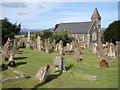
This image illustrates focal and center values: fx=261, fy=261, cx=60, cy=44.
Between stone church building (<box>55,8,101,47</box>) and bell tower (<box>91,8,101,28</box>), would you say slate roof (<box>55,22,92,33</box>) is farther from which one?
bell tower (<box>91,8,101,28</box>)

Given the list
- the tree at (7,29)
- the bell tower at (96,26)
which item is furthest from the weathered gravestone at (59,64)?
the bell tower at (96,26)

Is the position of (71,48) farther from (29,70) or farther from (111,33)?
(111,33)

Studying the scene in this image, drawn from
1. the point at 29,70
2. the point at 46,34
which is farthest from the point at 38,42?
the point at 29,70

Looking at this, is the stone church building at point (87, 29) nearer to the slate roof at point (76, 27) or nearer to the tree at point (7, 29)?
the slate roof at point (76, 27)

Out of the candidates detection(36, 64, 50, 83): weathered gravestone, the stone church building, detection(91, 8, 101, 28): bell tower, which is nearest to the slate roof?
the stone church building

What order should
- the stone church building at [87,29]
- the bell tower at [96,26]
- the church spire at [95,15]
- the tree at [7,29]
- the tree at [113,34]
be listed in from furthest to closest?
the church spire at [95,15], the bell tower at [96,26], the stone church building at [87,29], the tree at [113,34], the tree at [7,29]

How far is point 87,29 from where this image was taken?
73.4 m

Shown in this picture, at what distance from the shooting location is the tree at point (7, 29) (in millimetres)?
42625

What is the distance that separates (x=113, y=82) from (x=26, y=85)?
522 centimetres

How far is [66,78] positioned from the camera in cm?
1662

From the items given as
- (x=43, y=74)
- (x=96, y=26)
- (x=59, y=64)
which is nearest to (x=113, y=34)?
(x=96, y=26)

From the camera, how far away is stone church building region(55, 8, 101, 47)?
72500 mm

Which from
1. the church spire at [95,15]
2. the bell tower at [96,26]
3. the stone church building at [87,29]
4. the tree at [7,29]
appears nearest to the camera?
the tree at [7,29]

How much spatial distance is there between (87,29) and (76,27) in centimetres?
473
